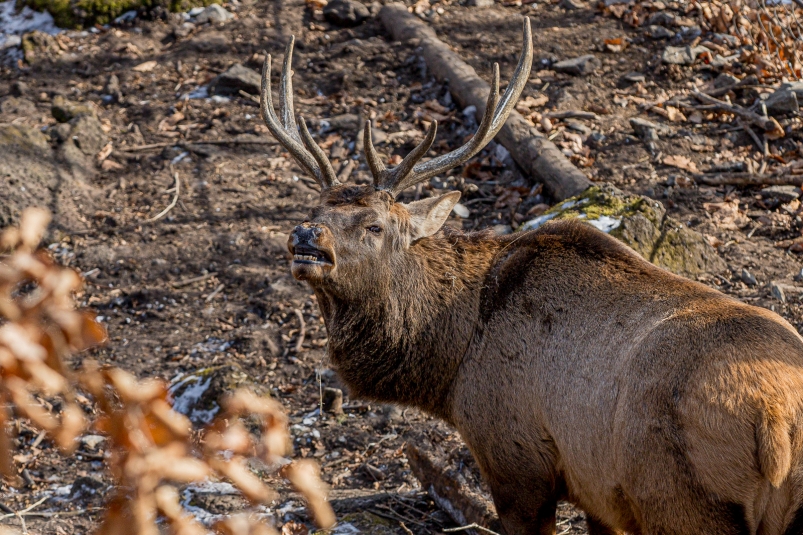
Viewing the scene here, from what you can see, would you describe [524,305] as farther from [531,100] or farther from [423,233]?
[531,100]

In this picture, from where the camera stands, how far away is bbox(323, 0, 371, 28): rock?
43.2 ft

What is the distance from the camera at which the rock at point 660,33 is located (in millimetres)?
11797

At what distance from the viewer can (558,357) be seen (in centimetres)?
496

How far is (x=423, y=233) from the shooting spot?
19.1ft

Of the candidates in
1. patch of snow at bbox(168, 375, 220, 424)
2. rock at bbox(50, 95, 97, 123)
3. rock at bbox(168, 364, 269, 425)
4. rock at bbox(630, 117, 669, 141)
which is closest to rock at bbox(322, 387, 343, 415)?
rock at bbox(168, 364, 269, 425)

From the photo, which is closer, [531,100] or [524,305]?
[524,305]

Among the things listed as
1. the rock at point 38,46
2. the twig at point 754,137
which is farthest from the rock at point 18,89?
the twig at point 754,137

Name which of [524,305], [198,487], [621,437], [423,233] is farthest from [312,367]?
[621,437]

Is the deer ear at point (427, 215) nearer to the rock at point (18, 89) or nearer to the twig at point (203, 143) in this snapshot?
the twig at point (203, 143)

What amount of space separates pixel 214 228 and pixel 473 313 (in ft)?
15.9

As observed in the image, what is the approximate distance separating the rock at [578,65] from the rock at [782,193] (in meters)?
3.36

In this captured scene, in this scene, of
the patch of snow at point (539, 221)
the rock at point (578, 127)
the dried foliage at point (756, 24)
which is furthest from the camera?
the dried foliage at point (756, 24)

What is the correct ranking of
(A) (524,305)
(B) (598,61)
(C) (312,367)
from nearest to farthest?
(A) (524,305)
(C) (312,367)
(B) (598,61)

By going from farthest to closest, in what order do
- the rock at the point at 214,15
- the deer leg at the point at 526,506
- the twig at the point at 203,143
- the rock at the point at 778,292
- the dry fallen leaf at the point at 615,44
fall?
the rock at the point at 214,15 → the dry fallen leaf at the point at 615,44 → the twig at the point at 203,143 → the rock at the point at 778,292 → the deer leg at the point at 526,506
